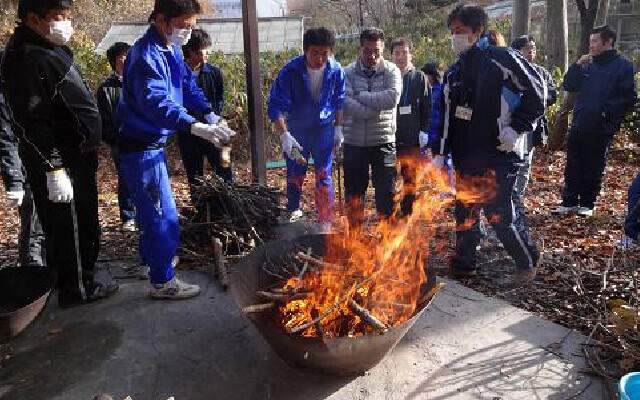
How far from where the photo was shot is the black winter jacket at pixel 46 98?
3260 millimetres

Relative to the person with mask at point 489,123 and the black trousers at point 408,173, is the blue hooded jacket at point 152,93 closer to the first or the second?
the person with mask at point 489,123

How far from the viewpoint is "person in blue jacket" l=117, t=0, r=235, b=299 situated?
331cm

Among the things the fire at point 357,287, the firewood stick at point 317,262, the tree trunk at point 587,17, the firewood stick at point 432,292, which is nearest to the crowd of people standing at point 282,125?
the firewood stick at point 317,262

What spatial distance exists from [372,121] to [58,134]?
3.09 meters

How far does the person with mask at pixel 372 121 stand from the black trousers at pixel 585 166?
2.74 m

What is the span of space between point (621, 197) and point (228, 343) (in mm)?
6453

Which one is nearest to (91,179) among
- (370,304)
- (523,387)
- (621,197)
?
(370,304)

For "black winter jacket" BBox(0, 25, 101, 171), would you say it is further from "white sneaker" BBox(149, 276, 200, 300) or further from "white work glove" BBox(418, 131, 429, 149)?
"white work glove" BBox(418, 131, 429, 149)

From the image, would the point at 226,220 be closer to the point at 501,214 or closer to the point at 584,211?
the point at 501,214

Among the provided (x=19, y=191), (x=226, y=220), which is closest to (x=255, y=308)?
(x=226, y=220)

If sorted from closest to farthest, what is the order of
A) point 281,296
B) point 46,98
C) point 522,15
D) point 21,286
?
point 281,296 < point 46,98 < point 21,286 < point 522,15

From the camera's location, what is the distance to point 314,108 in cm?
543

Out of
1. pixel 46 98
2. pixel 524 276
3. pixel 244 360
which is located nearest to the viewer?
pixel 244 360

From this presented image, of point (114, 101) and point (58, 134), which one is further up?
point (114, 101)
